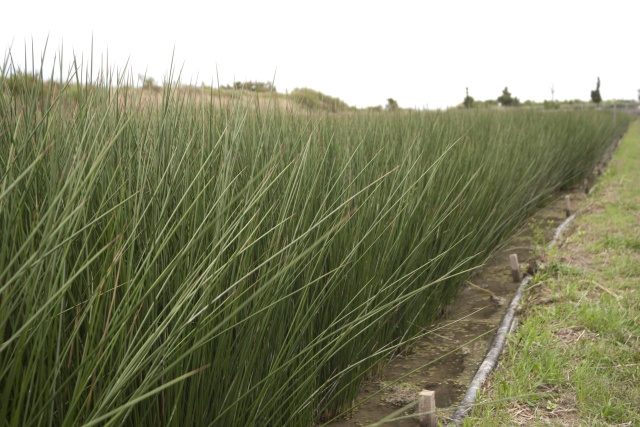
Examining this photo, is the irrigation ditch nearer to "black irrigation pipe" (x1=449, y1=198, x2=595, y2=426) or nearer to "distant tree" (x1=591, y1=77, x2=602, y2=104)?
"black irrigation pipe" (x1=449, y1=198, x2=595, y2=426)

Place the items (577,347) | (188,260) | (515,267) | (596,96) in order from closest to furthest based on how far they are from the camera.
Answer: (188,260), (577,347), (515,267), (596,96)

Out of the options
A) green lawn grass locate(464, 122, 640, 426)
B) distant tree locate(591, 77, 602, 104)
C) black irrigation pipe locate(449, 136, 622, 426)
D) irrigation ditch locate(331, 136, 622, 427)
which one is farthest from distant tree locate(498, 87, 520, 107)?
black irrigation pipe locate(449, 136, 622, 426)

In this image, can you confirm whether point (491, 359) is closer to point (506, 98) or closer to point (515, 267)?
point (515, 267)

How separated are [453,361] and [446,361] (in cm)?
4

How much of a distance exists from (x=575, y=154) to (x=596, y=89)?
155 ft

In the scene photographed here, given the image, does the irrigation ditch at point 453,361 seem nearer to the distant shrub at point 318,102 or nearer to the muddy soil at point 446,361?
the muddy soil at point 446,361

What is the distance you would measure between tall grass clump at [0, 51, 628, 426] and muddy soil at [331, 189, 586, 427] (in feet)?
0.52

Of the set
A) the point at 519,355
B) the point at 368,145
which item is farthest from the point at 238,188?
the point at 519,355

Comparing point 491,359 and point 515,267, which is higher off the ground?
point 515,267

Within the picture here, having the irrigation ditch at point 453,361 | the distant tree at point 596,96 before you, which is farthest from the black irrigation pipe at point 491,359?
the distant tree at point 596,96

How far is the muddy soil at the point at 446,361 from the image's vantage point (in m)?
2.56

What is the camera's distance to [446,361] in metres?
3.11

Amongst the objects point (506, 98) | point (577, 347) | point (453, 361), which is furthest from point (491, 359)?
point (506, 98)

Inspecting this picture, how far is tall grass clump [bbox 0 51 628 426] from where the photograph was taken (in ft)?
3.63
